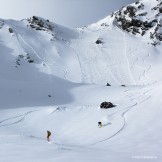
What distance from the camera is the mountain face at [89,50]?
60.5 metres

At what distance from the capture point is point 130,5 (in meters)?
97.8

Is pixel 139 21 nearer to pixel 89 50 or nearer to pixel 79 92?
pixel 89 50

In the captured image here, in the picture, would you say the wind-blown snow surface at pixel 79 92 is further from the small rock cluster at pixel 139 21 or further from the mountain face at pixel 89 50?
the small rock cluster at pixel 139 21

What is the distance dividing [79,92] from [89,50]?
89.2 ft

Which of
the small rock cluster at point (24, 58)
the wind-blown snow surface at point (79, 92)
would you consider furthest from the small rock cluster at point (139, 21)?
the small rock cluster at point (24, 58)

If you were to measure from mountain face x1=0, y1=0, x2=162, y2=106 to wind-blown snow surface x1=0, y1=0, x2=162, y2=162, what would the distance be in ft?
0.63

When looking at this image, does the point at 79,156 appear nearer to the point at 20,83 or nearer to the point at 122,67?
the point at 20,83

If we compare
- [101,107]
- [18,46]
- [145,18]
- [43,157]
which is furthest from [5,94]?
→ [145,18]

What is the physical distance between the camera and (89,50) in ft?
249

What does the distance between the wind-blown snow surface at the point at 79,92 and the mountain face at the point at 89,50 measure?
7.6 inches

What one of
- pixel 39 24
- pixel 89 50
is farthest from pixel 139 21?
pixel 39 24

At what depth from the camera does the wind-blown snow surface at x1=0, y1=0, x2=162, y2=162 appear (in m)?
20.0

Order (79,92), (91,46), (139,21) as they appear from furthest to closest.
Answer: (139,21)
(91,46)
(79,92)

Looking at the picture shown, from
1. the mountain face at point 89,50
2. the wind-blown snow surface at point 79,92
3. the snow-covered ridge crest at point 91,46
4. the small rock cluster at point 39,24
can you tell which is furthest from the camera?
the small rock cluster at point 39,24
